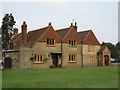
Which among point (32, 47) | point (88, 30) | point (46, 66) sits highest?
point (88, 30)

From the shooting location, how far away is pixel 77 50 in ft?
181

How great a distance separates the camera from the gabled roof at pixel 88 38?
189ft

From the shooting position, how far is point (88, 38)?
58062 mm

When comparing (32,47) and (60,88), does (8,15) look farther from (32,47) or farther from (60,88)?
(60,88)

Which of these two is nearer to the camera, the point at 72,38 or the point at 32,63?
the point at 32,63

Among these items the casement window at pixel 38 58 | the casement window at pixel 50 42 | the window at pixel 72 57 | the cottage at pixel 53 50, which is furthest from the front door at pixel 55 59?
the window at pixel 72 57

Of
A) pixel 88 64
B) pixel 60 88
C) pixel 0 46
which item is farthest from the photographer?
pixel 0 46

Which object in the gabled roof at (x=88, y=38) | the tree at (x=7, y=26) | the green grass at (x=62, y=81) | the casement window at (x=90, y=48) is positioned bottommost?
the green grass at (x=62, y=81)

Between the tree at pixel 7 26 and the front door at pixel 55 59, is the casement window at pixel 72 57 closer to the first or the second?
the front door at pixel 55 59

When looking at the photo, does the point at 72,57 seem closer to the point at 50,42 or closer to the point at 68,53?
the point at 68,53

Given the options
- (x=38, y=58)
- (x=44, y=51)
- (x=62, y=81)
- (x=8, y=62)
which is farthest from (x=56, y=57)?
(x=62, y=81)

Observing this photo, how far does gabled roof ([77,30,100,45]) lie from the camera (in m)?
57.6

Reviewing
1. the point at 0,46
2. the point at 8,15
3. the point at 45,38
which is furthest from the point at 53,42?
the point at 8,15

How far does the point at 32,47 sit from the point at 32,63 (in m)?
2.73
